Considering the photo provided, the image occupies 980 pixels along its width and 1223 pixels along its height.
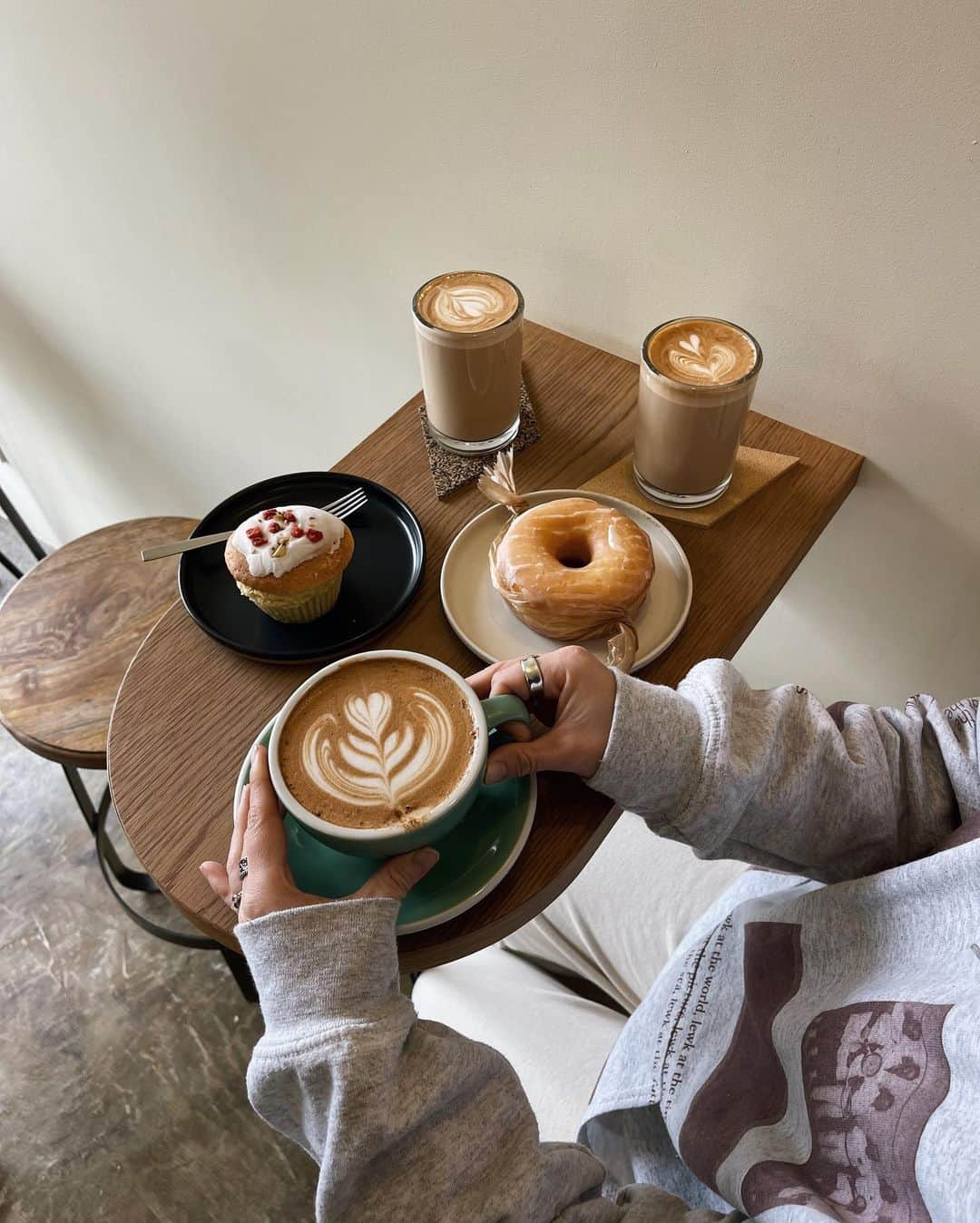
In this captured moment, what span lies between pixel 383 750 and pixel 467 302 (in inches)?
20.6

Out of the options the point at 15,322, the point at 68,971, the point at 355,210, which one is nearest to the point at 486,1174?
the point at 355,210

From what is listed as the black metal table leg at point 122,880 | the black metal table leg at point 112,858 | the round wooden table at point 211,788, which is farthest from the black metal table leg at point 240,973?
the round wooden table at point 211,788

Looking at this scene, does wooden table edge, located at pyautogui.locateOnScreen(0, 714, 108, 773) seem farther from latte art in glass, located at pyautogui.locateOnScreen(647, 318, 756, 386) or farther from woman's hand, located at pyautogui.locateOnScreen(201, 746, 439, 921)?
latte art in glass, located at pyautogui.locateOnScreen(647, 318, 756, 386)

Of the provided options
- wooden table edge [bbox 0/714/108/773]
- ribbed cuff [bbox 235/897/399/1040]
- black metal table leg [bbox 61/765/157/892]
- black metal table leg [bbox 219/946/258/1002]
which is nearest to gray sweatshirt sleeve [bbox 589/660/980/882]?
ribbed cuff [bbox 235/897/399/1040]

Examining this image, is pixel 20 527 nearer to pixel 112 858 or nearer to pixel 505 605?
pixel 112 858

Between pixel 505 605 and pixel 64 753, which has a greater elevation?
pixel 505 605

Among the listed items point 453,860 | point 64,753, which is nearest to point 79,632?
point 64,753

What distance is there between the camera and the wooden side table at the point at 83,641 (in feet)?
4.39

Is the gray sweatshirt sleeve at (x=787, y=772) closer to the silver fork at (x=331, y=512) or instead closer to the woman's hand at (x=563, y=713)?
the woman's hand at (x=563, y=713)

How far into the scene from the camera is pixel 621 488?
0.95m

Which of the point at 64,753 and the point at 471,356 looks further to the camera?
the point at 64,753

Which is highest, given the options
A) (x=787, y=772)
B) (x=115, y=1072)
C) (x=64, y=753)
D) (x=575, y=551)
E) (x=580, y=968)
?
(x=575, y=551)

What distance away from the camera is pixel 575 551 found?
87 centimetres

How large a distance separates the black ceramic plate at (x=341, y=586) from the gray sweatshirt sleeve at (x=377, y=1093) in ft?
0.97
